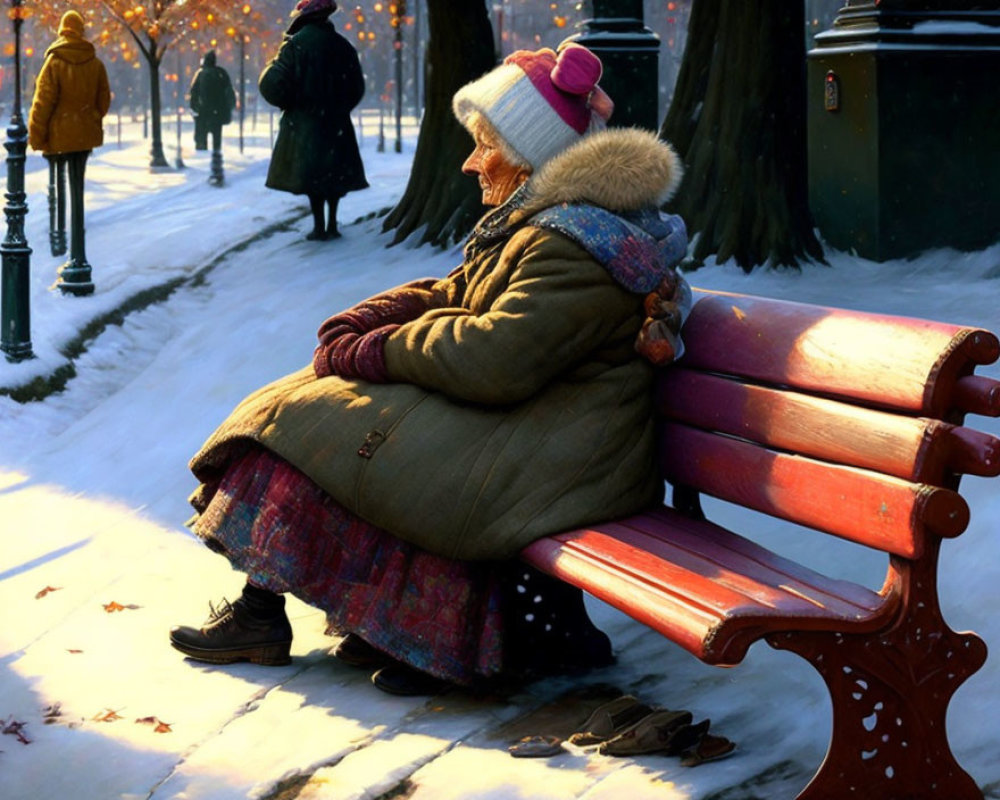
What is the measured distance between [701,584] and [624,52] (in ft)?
22.7

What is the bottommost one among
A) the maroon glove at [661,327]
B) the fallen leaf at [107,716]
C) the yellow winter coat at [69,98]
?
the fallen leaf at [107,716]

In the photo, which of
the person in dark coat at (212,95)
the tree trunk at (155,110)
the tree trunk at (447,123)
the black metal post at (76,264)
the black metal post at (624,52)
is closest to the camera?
the black metal post at (624,52)

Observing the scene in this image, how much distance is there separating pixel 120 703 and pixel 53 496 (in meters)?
2.99

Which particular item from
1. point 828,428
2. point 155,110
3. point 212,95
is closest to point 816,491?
point 828,428

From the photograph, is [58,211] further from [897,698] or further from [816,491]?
[897,698]

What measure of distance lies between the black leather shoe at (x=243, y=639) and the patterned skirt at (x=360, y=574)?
0.81 feet

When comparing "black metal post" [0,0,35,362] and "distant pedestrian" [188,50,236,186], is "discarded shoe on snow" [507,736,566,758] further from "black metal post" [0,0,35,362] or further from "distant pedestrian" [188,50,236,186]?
"distant pedestrian" [188,50,236,186]

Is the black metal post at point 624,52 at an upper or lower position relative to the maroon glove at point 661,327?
upper

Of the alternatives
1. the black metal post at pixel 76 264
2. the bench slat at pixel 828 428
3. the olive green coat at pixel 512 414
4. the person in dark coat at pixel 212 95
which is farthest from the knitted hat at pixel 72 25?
the person in dark coat at pixel 212 95

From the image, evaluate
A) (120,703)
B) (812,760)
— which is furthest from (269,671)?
(812,760)

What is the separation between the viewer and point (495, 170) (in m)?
4.85

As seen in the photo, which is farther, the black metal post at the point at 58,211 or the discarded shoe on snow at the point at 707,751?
the black metal post at the point at 58,211

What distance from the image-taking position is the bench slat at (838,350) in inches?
147

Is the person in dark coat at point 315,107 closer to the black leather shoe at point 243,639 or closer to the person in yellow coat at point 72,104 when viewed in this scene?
the person in yellow coat at point 72,104
